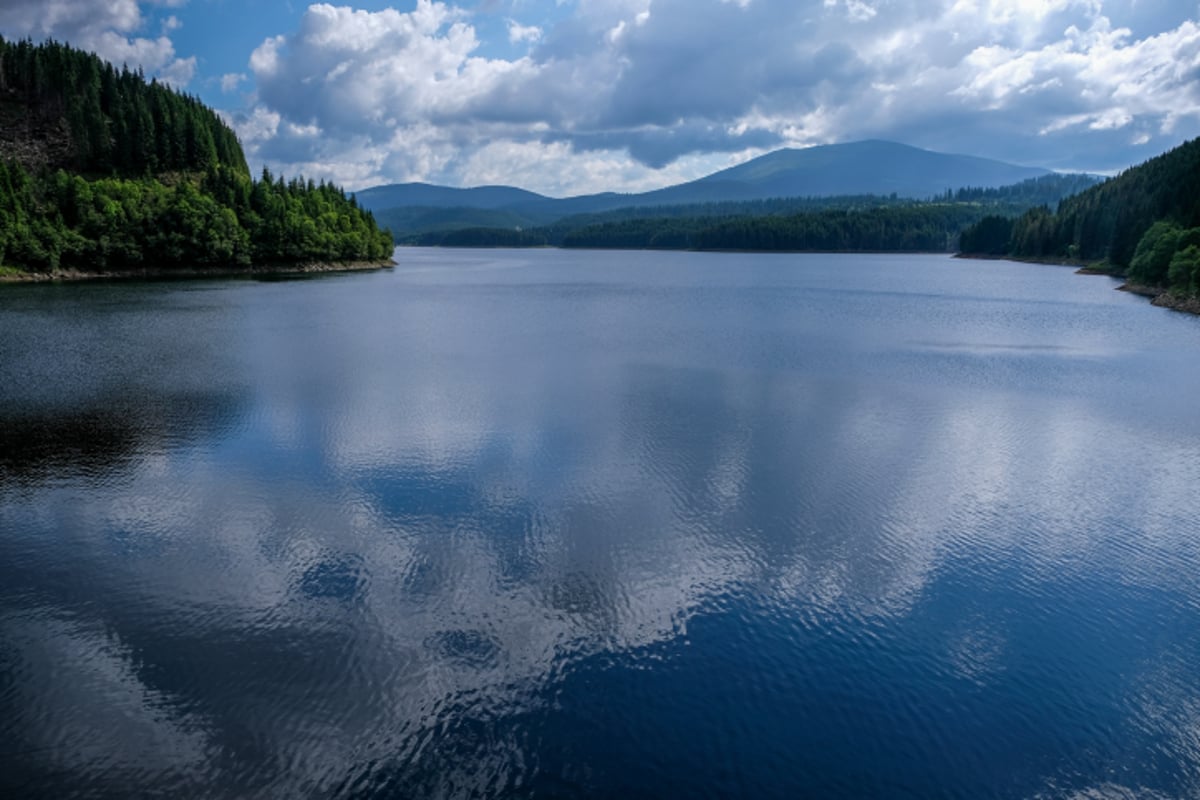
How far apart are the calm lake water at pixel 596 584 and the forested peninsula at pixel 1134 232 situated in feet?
151

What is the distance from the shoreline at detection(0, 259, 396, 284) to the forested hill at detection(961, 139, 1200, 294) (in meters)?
105

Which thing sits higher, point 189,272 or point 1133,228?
point 1133,228

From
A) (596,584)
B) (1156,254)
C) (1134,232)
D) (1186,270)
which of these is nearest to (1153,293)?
(1156,254)

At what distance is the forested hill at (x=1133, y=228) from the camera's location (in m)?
70.8

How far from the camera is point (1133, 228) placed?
92.8 m

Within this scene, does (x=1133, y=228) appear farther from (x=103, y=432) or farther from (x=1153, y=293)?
(x=103, y=432)

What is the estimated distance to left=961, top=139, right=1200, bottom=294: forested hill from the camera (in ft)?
232

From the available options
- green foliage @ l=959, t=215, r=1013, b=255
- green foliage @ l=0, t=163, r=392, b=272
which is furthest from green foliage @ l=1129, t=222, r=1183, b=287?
green foliage @ l=0, t=163, r=392, b=272

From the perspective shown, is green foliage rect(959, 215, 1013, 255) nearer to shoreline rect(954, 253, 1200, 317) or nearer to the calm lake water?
shoreline rect(954, 253, 1200, 317)

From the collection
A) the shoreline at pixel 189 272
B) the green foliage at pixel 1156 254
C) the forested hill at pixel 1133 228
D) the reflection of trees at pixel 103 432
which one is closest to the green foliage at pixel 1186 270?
the forested hill at pixel 1133 228

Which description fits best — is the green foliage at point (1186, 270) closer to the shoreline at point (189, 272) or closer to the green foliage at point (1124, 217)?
the green foliage at point (1124, 217)

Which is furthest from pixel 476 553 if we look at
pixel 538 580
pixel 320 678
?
pixel 320 678

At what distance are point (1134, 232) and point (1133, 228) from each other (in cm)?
97

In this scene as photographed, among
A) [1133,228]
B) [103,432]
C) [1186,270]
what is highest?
[1133,228]
